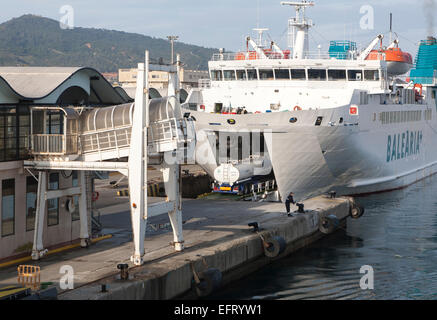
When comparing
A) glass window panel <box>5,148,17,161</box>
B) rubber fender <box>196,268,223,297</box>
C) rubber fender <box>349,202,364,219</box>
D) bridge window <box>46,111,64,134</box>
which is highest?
bridge window <box>46,111,64,134</box>

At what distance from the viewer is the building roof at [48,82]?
23.3m

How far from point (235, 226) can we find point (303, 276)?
4.05m

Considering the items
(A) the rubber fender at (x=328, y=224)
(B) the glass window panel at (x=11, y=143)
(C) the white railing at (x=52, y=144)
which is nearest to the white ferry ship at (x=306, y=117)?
(A) the rubber fender at (x=328, y=224)

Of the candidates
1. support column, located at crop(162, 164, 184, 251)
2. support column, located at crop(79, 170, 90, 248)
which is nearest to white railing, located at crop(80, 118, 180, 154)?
support column, located at crop(162, 164, 184, 251)

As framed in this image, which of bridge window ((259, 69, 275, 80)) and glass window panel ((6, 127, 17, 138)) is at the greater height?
bridge window ((259, 69, 275, 80))

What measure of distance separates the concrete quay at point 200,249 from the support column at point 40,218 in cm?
→ 97

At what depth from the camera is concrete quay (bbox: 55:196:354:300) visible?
19344mm

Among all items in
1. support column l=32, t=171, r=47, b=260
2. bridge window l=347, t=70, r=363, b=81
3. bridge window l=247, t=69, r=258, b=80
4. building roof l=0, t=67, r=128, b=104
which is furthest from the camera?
bridge window l=347, t=70, r=363, b=81

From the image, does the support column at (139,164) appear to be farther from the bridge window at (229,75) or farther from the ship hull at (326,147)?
the bridge window at (229,75)

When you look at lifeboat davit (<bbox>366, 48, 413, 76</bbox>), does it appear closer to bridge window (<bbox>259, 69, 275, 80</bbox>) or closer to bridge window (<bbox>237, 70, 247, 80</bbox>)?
bridge window (<bbox>259, 69, 275, 80</bbox>)

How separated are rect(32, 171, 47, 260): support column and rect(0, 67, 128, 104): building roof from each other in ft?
9.43
